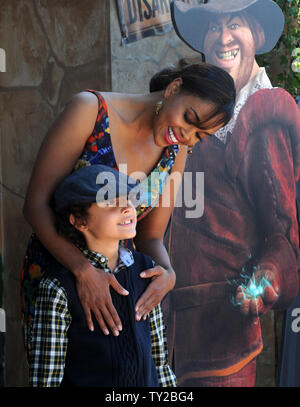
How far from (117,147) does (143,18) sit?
1.03m

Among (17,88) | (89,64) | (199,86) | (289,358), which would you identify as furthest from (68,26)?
(289,358)

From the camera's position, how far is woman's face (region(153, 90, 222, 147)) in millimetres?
1946

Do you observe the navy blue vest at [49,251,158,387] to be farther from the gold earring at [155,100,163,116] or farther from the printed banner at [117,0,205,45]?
the printed banner at [117,0,205,45]

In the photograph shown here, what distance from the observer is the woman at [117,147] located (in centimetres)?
175

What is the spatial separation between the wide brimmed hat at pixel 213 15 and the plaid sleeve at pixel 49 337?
1.63 meters

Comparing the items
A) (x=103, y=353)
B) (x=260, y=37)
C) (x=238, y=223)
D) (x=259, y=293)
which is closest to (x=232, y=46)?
(x=260, y=37)

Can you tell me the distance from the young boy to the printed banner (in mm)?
1217

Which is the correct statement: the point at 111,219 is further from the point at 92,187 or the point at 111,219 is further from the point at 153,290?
the point at 153,290

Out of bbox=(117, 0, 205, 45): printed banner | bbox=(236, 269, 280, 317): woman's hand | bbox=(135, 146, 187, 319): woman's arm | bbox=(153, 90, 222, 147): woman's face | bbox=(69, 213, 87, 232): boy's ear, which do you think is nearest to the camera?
bbox=(69, 213, 87, 232): boy's ear

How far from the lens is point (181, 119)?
6.43 feet

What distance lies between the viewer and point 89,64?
2.72 m

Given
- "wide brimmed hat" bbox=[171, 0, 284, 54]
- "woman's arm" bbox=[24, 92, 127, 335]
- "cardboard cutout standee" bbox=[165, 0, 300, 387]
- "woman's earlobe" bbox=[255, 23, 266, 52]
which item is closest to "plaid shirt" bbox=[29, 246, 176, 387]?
"woman's arm" bbox=[24, 92, 127, 335]

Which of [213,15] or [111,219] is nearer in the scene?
[111,219]

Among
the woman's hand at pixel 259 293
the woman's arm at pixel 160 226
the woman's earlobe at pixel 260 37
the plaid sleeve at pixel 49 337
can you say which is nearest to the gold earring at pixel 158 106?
the woman's arm at pixel 160 226
